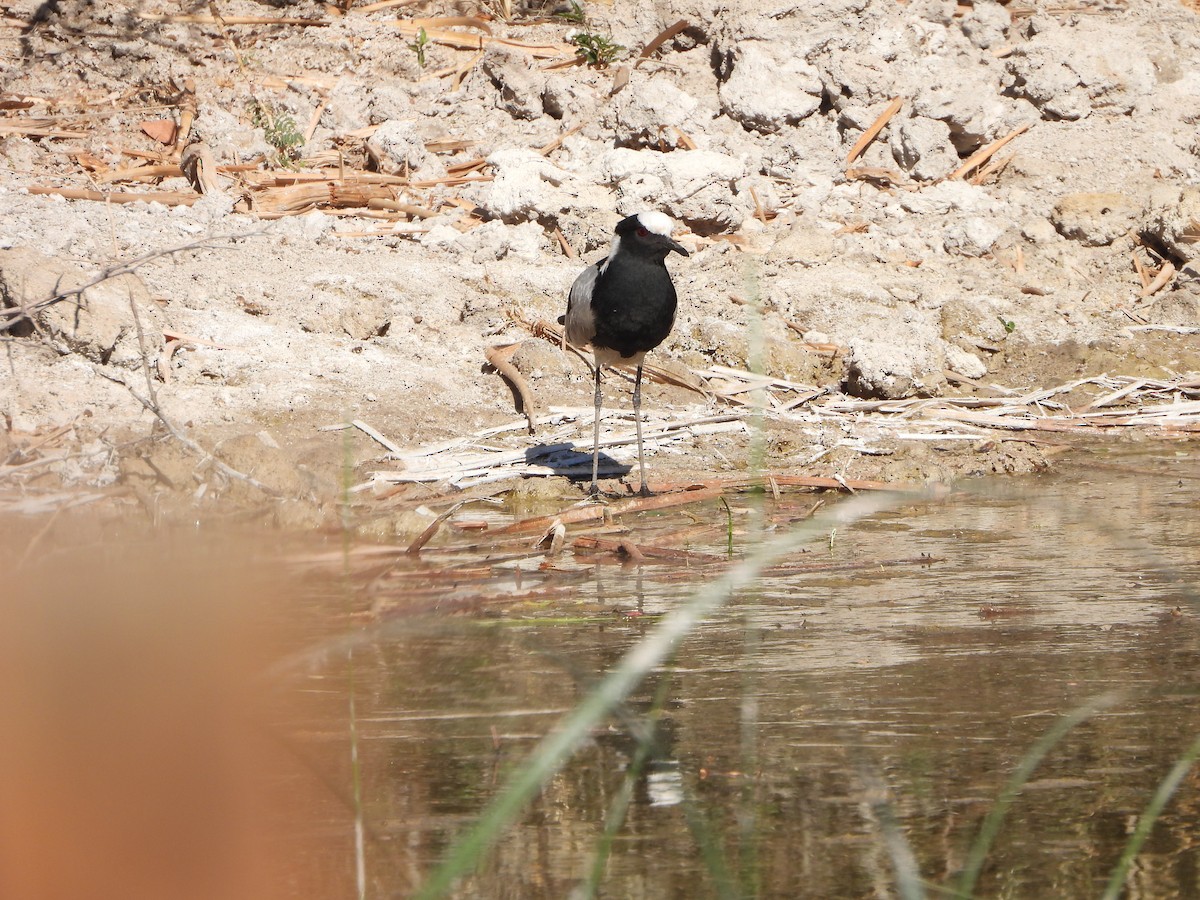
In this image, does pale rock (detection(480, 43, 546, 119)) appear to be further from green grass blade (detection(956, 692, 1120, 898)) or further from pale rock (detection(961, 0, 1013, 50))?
green grass blade (detection(956, 692, 1120, 898))

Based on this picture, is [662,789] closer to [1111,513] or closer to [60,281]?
[1111,513]

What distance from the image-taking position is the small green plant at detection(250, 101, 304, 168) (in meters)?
9.96

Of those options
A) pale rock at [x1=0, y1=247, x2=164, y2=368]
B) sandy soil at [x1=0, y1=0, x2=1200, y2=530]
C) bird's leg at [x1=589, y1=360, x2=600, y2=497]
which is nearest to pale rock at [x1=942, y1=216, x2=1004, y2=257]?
sandy soil at [x1=0, y1=0, x2=1200, y2=530]

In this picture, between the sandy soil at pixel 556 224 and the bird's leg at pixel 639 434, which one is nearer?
the bird's leg at pixel 639 434

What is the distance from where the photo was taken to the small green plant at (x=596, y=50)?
11.1 m

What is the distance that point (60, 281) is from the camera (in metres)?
6.43

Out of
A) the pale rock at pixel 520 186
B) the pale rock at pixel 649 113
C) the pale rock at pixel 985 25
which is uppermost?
the pale rock at pixel 985 25

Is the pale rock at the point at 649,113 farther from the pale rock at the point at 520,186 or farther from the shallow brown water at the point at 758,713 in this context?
the shallow brown water at the point at 758,713

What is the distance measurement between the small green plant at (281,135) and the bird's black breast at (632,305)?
4.23 metres

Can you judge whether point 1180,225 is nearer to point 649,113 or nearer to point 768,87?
point 768,87

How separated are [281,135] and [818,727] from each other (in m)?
8.22

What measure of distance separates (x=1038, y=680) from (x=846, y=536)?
2031 millimetres

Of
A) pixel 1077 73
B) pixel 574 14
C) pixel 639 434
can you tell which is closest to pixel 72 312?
pixel 639 434

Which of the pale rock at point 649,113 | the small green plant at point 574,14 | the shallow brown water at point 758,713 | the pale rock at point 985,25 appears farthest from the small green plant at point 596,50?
the shallow brown water at point 758,713
